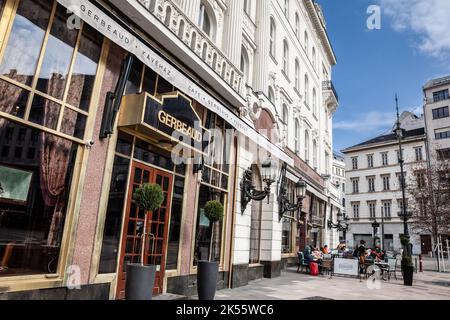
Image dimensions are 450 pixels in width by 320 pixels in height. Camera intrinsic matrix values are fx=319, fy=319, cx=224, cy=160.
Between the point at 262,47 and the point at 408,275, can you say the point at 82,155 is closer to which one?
the point at 262,47

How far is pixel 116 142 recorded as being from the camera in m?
6.34

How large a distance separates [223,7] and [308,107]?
11861 millimetres

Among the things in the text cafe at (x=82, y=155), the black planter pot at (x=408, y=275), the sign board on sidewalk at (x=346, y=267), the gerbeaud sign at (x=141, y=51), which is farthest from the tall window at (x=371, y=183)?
the text cafe at (x=82, y=155)

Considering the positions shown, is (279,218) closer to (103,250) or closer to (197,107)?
(197,107)

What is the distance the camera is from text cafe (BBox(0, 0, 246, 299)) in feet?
15.5

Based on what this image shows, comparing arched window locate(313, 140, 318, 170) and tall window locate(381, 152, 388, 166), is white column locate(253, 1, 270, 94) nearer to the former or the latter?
arched window locate(313, 140, 318, 170)

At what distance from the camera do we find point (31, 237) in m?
4.90

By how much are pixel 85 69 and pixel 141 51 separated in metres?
1.17

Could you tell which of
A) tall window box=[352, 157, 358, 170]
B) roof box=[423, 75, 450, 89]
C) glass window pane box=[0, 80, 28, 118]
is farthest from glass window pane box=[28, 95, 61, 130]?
roof box=[423, 75, 450, 89]

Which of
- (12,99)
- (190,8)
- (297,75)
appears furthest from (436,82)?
(12,99)

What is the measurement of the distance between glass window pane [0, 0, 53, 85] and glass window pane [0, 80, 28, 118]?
Answer: 0.54 ft

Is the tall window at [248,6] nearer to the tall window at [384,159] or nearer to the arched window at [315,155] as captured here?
the arched window at [315,155]

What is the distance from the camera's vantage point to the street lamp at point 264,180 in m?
10.3

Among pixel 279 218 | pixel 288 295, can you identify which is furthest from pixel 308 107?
pixel 288 295
